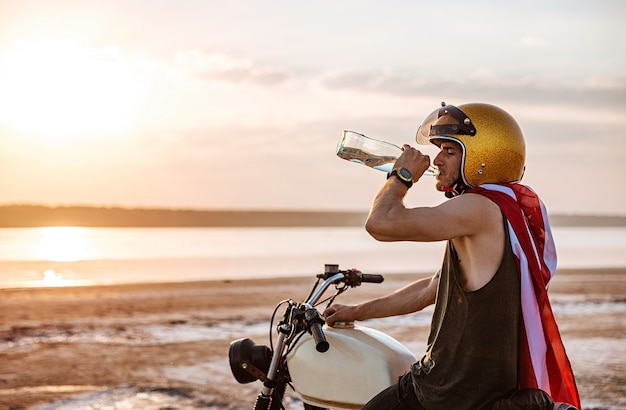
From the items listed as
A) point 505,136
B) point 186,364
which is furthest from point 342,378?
point 186,364

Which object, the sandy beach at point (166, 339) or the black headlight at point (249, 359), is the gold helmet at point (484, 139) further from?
the sandy beach at point (166, 339)

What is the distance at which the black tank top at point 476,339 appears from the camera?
3.37 meters

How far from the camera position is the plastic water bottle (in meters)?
4.36

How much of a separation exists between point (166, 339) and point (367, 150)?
340 inches

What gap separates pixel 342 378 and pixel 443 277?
63cm

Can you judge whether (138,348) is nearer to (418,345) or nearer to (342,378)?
(418,345)

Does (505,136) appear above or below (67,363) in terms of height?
above

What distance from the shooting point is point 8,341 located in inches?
482

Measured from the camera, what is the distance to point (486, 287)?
133 inches

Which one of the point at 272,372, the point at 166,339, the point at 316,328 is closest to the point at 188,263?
the point at 166,339

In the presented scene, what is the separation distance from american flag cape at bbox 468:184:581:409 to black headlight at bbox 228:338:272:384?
4.01 ft

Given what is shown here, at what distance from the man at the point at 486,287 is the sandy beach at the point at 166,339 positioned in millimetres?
4745

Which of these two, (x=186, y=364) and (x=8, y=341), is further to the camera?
(x=8, y=341)

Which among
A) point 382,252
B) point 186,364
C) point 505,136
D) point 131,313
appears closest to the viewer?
point 505,136
